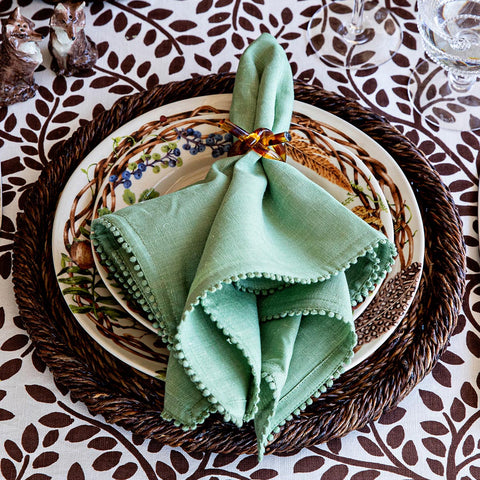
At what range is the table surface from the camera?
0.57 meters

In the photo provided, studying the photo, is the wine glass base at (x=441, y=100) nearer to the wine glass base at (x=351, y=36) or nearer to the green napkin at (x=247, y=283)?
the wine glass base at (x=351, y=36)

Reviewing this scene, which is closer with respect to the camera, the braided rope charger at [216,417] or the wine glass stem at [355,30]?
the braided rope charger at [216,417]

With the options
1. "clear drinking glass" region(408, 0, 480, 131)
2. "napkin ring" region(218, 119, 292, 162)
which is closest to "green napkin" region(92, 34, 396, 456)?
"napkin ring" region(218, 119, 292, 162)

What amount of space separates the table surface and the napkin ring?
189 millimetres

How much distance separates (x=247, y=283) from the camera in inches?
21.2

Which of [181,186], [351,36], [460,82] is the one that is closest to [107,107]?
[181,186]

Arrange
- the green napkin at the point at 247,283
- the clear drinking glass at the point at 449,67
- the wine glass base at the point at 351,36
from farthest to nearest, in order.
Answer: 1. the wine glass base at the point at 351,36
2. the clear drinking glass at the point at 449,67
3. the green napkin at the point at 247,283

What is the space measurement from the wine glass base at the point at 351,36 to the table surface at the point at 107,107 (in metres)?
0.01

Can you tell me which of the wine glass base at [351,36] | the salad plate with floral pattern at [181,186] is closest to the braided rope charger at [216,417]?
the salad plate with floral pattern at [181,186]

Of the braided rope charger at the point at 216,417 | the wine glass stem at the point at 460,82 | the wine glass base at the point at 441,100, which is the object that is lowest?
the braided rope charger at the point at 216,417

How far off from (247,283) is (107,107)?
32cm

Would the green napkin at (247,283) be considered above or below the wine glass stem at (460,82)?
below

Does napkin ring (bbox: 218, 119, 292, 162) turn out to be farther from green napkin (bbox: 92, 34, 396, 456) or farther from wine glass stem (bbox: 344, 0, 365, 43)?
wine glass stem (bbox: 344, 0, 365, 43)

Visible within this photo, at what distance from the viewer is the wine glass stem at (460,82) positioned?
0.76 m
